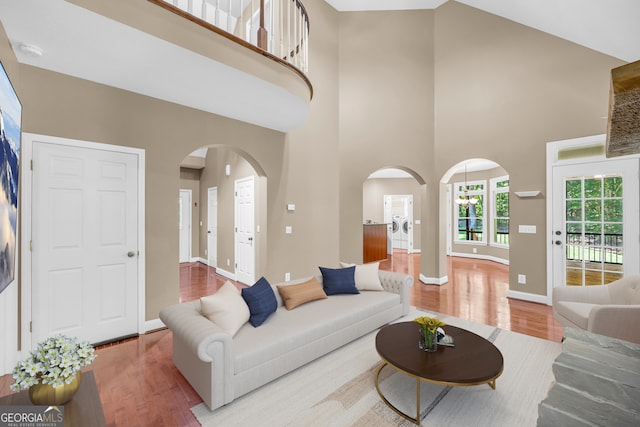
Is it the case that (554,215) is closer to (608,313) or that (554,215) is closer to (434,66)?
(608,313)

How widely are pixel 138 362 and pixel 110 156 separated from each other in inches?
83.1

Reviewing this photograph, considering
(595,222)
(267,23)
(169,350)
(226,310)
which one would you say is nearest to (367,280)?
(226,310)

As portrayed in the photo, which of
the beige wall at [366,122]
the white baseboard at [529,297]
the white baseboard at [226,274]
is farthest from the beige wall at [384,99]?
the white baseboard at [226,274]

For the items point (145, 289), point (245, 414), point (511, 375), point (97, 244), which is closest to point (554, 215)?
point (511, 375)

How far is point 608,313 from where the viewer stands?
7.72ft

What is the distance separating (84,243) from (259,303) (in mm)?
1948

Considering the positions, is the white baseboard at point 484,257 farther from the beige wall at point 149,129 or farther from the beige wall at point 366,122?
the beige wall at point 149,129

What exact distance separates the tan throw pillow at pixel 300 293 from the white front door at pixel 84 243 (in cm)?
172

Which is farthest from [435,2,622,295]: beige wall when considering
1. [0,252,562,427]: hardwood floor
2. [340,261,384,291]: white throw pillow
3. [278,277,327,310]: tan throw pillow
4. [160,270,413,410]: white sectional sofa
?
[278,277,327,310]: tan throw pillow

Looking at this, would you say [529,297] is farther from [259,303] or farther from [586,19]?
[259,303]

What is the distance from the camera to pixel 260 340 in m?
2.31

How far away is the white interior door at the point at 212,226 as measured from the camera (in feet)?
22.8

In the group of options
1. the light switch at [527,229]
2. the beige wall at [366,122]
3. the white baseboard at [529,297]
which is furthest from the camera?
the light switch at [527,229]

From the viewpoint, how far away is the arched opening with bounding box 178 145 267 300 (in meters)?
4.87
